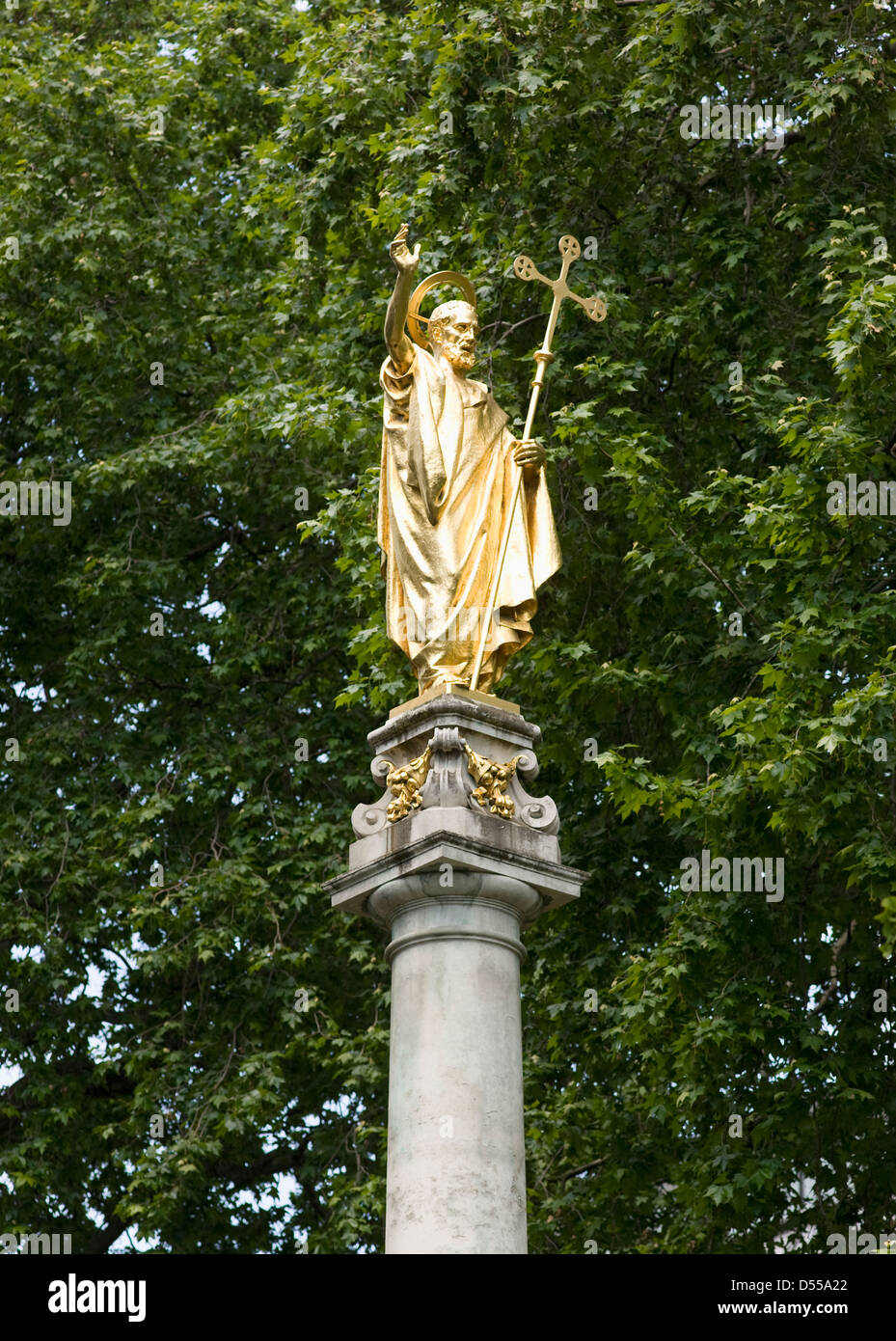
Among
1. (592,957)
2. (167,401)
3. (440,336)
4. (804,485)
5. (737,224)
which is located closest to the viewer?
(440,336)

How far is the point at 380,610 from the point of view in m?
16.0

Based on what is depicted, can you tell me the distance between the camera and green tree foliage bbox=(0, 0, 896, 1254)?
45.4 ft

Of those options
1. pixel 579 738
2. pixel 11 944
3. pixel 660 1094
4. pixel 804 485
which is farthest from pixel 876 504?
pixel 11 944

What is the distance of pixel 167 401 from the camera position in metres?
20.3

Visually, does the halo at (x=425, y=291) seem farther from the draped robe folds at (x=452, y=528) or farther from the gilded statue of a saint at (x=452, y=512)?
the draped robe folds at (x=452, y=528)

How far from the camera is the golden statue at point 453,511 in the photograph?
9828 mm

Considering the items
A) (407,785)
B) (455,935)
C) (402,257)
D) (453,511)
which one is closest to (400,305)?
(402,257)

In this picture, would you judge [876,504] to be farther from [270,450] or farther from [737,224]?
[270,450]

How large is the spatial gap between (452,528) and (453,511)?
0.29 ft

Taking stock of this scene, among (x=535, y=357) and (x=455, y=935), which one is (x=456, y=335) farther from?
(x=455, y=935)

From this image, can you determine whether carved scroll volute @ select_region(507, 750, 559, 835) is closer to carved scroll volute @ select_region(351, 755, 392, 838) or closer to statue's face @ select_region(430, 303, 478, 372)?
carved scroll volute @ select_region(351, 755, 392, 838)

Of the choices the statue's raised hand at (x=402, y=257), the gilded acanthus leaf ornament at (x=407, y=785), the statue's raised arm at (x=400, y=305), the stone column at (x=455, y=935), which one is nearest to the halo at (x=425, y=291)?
the statue's raised arm at (x=400, y=305)

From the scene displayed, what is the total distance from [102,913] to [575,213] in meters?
6.82

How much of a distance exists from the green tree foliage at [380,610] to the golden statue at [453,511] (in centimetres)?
321
